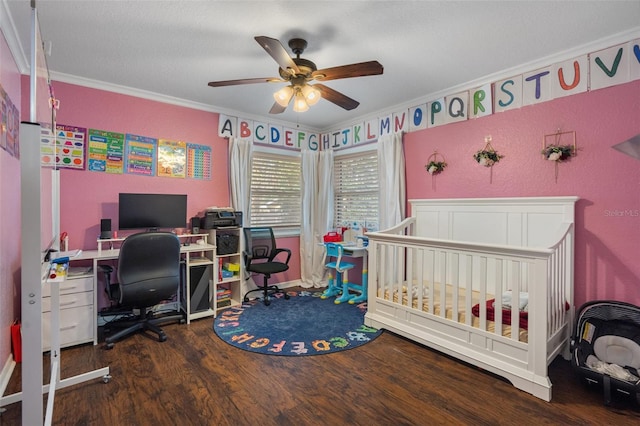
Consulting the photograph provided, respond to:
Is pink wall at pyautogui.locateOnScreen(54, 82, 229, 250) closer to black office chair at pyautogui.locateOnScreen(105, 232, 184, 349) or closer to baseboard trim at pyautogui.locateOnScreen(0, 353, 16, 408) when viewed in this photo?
black office chair at pyautogui.locateOnScreen(105, 232, 184, 349)

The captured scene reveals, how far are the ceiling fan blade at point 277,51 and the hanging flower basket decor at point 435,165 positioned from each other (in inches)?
74.8

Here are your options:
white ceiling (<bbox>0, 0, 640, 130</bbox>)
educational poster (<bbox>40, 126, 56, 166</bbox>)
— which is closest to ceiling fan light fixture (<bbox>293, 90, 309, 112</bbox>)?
white ceiling (<bbox>0, 0, 640, 130</bbox>)

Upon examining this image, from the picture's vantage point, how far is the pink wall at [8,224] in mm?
2060

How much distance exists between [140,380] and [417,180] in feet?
10.3

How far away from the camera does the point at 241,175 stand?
3.98 metres

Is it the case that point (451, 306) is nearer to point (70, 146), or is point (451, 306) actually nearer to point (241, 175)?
point (241, 175)

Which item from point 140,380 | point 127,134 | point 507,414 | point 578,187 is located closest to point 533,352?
point 507,414

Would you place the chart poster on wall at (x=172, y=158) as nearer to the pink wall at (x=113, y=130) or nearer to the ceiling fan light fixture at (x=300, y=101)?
the pink wall at (x=113, y=130)

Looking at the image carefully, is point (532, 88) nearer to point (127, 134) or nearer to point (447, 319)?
point (447, 319)

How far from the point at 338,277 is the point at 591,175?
109 inches

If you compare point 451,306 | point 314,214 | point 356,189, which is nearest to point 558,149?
point 451,306

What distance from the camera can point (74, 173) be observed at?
3.04 metres

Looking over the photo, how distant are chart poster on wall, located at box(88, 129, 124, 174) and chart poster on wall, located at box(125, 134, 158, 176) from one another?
62mm

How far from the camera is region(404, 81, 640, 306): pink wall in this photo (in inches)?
90.6
